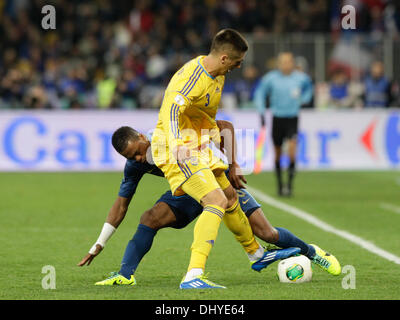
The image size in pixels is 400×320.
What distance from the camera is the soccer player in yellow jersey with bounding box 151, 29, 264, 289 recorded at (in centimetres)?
636

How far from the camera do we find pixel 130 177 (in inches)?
272

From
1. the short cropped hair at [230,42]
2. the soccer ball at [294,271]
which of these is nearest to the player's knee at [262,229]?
the soccer ball at [294,271]

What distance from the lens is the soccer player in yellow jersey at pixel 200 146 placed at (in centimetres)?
636

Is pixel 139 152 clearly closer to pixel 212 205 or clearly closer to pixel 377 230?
pixel 212 205

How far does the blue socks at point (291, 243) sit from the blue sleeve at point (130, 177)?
1184mm

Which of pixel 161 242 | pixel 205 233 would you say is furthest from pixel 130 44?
pixel 205 233

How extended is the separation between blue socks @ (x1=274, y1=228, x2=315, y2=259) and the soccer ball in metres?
0.22

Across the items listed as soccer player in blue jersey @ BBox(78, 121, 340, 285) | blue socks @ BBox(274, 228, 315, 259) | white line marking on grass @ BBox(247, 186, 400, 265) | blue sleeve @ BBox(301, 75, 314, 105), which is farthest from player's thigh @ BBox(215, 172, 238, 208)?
blue sleeve @ BBox(301, 75, 314, 105)

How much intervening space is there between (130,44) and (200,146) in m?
16.3

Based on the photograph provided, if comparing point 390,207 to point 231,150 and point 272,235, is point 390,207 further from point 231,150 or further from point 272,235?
point 231,150

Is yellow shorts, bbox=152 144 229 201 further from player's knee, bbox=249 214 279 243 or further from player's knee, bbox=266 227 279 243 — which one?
player's knee, bbox=266 227 279 243

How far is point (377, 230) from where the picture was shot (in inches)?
403

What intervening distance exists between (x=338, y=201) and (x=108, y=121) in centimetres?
652

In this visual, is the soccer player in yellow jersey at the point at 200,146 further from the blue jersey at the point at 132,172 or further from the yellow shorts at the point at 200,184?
the blue jersey at the point at 132,172
